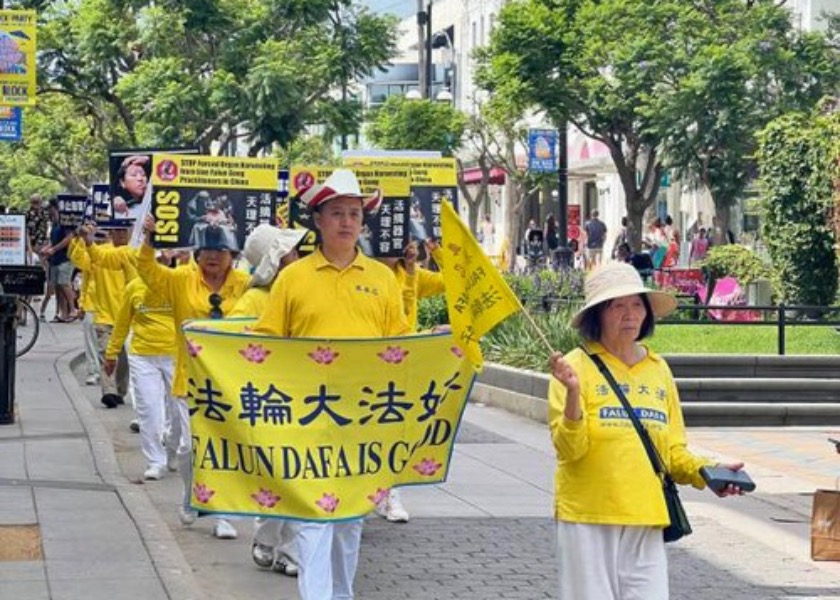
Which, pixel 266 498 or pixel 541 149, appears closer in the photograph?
pixel 266 498

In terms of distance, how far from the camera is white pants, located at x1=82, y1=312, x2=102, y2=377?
20.2 metres

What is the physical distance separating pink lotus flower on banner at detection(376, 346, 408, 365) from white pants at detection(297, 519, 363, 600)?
68 centimetres

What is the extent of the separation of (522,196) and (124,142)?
13.4 m

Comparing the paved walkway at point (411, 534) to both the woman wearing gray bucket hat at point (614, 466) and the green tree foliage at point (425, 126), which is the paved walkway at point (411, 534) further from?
the green tree foliage at point (425, 126)

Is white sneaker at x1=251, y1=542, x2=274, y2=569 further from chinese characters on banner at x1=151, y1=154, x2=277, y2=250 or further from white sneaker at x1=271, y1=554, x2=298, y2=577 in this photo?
chinese characters on banner at x1=151, y1=154, x2=277, y2=250

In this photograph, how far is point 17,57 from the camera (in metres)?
22.5

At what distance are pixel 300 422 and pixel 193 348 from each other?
0.59 meters

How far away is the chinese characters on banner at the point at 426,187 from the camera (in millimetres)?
13023

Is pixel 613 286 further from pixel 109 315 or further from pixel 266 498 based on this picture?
pixel 109 315

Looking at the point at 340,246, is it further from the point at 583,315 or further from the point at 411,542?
the point at 411,542

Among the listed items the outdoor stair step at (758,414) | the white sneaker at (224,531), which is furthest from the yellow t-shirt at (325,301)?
the outdoor stair step at (758,414)

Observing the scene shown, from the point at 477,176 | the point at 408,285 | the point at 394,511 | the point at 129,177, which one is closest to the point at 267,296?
the point at 408,285

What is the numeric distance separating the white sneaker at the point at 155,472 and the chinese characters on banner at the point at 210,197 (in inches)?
75.8

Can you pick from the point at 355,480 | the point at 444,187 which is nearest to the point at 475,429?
the point at 444,187
